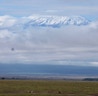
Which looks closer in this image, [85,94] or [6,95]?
[6,95]

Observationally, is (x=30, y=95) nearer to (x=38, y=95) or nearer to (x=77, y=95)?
(x=38, y=95)

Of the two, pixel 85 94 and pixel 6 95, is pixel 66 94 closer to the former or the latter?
pixel 85 94

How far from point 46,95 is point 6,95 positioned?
6816 mm

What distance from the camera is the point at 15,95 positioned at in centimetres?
7594

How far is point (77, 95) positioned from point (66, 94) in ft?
11.3

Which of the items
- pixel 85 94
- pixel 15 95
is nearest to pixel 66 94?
pixel 85 94

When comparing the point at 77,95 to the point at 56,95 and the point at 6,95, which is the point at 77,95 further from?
the point at 6,95

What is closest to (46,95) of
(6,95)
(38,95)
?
(38,95)

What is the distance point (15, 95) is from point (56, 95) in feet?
22.2

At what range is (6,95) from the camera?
2936 inches

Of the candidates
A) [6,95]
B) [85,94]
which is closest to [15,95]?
[6,95]

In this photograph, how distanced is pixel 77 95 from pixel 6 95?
11.8m

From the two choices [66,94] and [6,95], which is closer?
[6,95]

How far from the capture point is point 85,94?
80.0m
